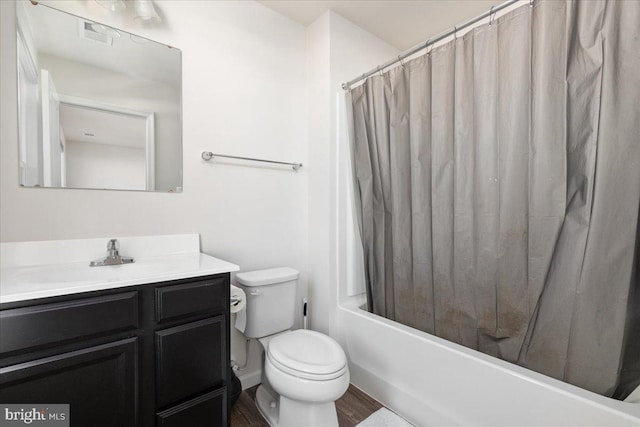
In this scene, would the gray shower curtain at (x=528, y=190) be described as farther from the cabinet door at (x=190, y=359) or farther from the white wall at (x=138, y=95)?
the white wall at (x=138, y=95)

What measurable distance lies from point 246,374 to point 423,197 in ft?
5.03

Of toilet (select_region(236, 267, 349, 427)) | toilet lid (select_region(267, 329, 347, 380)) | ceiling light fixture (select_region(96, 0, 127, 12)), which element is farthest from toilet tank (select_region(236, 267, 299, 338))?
ceiling light fixture (select_region(96, 0, 127, 12))

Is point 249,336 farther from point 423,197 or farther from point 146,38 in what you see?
point 146,38

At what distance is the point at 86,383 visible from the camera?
36.9 inches

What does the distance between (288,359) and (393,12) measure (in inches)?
85.8

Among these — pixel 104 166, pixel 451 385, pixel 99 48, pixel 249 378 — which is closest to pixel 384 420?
pixel 451 385

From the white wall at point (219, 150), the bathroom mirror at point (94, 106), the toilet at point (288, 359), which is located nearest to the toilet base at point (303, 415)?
the toilet at point (288, 359)

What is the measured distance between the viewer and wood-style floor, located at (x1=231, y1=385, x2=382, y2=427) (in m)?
1.52

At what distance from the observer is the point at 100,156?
138cm

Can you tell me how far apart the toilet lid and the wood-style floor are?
43cm

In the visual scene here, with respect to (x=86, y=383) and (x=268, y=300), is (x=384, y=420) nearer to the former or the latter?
(x=268, y=300)

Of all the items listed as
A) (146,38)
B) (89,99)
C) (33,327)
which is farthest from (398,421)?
(146,38)

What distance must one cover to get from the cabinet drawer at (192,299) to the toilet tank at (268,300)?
38cm

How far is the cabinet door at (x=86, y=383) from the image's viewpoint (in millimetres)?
842
